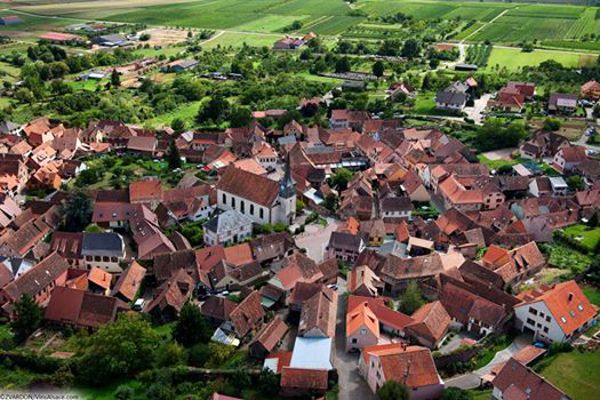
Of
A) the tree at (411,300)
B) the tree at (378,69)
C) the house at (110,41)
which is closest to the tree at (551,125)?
the tree at (378,69)

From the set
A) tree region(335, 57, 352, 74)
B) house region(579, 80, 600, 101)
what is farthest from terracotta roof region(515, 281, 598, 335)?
tree region(335, 57, 352, 74)

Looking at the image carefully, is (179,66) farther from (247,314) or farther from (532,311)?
(532,311)

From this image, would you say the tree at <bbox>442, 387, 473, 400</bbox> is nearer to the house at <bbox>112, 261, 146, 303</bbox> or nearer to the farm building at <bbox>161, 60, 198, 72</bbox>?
the house at <bbox>112, 261, 146, 303</bbox>

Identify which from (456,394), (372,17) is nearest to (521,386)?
(456,394)

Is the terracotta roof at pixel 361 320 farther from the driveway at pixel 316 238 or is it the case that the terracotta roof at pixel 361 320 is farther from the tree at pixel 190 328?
the driveway at pixel 316 238

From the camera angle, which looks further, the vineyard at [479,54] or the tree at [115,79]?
the vineyard at [479,54]

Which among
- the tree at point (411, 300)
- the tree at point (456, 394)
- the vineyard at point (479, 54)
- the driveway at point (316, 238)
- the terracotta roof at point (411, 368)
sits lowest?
the driveway at point (316, 238)

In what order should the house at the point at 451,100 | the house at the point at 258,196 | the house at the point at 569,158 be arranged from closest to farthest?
the house at the point at 258,196 < the house at the point at 569,158 < the house at the point at 451,100
